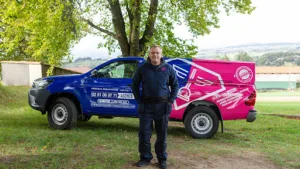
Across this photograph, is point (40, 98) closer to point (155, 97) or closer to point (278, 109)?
point (155, 97)

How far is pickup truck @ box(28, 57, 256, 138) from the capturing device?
9.41 m

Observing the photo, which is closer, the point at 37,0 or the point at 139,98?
the point at 139,98

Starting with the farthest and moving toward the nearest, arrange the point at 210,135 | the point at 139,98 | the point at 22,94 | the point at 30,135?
the point at 22,94
the point at 210,135
the point at 30,135
the point at 139,98

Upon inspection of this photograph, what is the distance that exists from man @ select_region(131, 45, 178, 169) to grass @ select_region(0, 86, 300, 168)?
0.45 meters

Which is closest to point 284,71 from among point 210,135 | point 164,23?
point 164,23

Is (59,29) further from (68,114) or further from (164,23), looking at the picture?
(68,114)

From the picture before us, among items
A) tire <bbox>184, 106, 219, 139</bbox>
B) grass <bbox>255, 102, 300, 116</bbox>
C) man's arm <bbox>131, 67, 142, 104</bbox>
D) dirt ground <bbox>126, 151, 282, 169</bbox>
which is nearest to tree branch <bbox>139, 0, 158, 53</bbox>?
tire <bbox>184, 106, 219, 139</bbox>

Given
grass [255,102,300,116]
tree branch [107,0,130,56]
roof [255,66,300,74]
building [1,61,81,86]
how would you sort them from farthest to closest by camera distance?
roof [255,66,300,74] < building [1,61,81,86] < grass [255,102,300,116] < tree branch [107,0,130,56]

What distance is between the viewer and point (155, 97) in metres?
6.03

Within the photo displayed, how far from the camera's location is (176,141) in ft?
29.2

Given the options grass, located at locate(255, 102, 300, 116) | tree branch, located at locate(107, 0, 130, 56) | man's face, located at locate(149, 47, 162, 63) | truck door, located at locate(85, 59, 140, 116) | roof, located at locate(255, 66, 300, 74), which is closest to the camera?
man's face, located at locate(149, 47, 162, 63)

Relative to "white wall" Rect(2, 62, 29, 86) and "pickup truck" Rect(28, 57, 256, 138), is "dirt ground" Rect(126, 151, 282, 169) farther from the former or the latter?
"white wall" Rect(2, 62, 29, 86)

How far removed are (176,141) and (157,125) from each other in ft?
9.19

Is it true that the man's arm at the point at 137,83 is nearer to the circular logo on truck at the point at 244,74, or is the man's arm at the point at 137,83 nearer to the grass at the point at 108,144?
the grass at the point at 108,144
